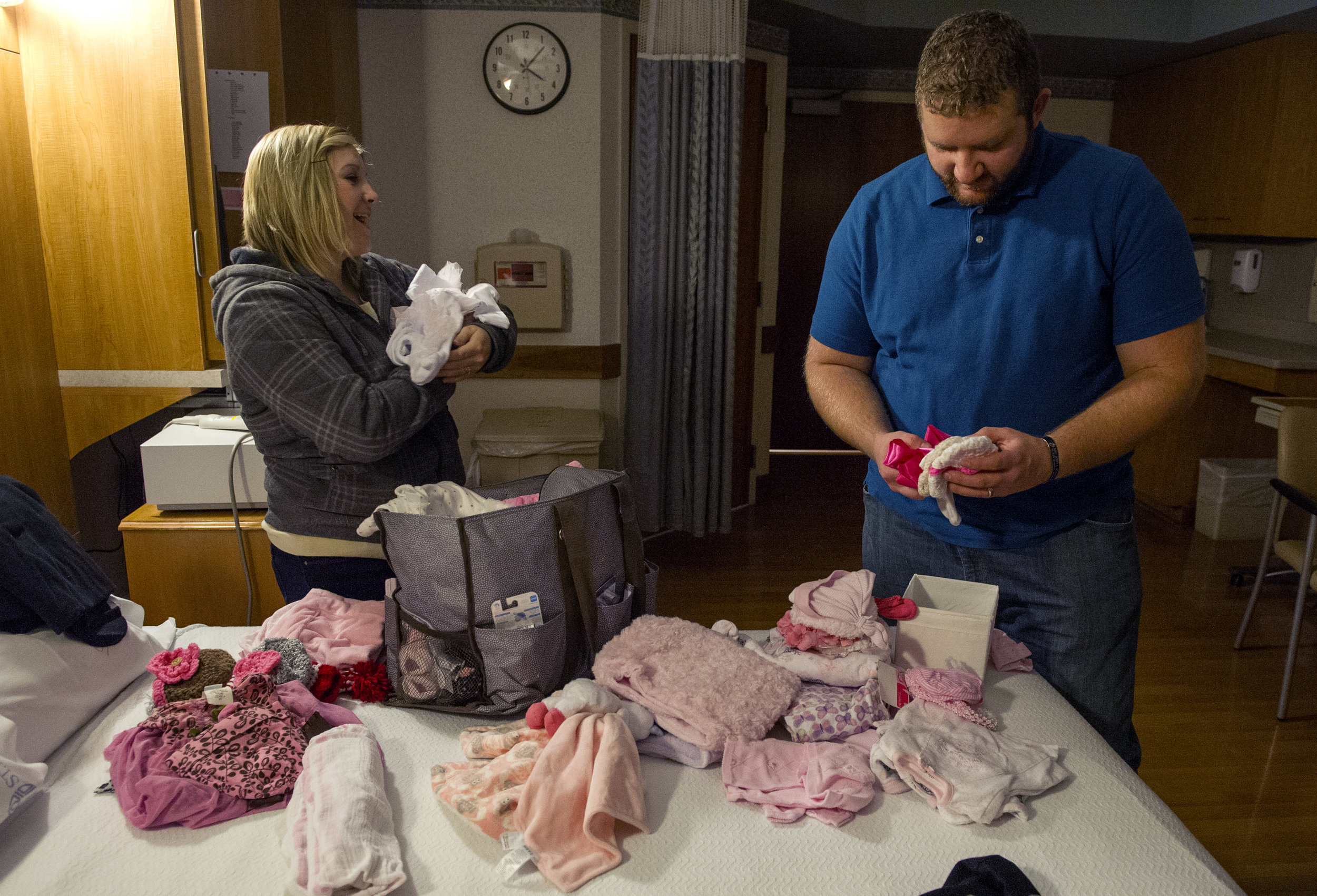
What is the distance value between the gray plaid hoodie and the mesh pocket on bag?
0.35 meters

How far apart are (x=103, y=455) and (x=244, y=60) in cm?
115

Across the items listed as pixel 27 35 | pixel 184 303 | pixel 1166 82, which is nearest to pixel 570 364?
pixel 184 303

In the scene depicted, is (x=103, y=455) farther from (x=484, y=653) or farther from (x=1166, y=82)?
(x=1166, y=82)

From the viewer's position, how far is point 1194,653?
10.2ft

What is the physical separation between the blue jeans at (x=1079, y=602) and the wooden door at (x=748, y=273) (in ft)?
8.61

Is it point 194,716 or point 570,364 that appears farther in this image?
point 570,364

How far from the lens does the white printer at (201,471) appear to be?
2236 millimetres

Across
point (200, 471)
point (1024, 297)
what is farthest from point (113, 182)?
point (1024, 297)

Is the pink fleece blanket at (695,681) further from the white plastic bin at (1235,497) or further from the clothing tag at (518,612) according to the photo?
the white plastic bin at (1235,497)

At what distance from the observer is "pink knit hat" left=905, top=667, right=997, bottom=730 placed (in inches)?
50.1

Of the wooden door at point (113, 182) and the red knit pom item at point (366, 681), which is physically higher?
the wooden door at point (113, 182)

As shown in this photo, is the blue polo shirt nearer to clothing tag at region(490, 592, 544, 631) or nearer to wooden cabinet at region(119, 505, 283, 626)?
clothing tag at region(490, 592, 544, 631)

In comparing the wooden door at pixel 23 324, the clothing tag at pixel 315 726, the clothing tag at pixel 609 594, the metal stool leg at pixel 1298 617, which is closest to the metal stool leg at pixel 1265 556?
the metal stool leg at pixel 1298 617

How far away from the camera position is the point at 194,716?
1.24 metres
